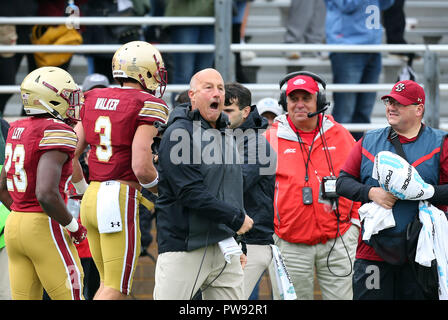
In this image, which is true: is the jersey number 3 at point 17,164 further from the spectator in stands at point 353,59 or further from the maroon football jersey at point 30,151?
the spectator in stands at point 353,59

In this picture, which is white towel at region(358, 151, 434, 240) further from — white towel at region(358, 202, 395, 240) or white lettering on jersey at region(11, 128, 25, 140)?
white lettering on jersey at region(11, 128, 25, 140)

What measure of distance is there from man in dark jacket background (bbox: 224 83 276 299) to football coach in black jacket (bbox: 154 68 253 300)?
550 millimetres

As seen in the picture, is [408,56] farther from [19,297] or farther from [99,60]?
[19,297]

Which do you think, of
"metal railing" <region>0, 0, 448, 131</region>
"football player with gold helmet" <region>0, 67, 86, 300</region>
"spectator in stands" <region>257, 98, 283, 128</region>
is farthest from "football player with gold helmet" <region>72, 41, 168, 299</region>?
"metal railing" <region>0, 0, 448, 131</region>

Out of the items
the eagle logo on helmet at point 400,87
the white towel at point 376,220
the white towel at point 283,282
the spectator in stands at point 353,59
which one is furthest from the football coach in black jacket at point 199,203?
the spectator in stands at point 353,59

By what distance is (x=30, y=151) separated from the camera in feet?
15.3

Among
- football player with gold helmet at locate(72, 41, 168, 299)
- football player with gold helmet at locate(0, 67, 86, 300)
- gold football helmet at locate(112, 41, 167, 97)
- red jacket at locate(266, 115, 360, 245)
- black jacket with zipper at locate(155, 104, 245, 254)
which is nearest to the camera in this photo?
black jacket with zipper at locate(155, 104, 245, 254)

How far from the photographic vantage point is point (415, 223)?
4.79 metres

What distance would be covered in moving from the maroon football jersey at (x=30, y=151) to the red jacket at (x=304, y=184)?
1643 mm

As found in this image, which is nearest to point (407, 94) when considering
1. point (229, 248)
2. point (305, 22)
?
point (229, 248)

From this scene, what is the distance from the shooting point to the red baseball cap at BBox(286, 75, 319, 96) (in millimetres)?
5703

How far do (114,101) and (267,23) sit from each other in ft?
18.5

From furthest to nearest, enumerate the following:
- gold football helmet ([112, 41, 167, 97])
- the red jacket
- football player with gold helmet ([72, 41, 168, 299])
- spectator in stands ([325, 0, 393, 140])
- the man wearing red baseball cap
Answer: spectator in stands ([325, 0, 393, 140]) < the red jacket < gold football helmet ([112, 41, 167, 97]) < football player with gold helmet ([72, 41, 168, 299]) < the man wearing red baseball cap
